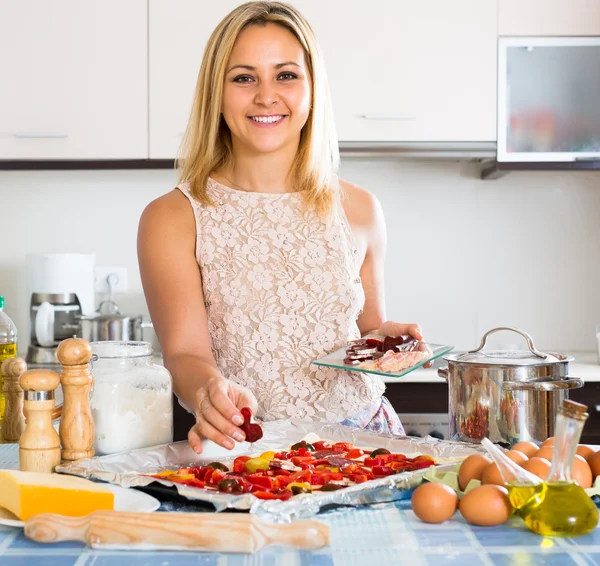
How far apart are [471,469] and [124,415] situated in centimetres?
48

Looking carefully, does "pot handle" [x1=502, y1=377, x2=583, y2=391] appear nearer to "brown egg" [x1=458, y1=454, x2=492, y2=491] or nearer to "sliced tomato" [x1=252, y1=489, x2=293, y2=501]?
"brown egg" [x1=458, y1=454, x2=492, y2=491]

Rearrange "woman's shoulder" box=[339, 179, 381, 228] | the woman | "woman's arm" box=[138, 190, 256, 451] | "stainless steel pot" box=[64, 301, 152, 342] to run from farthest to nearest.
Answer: "stainless steel pot" box=[64, 301, 152, 342], "woman's shoulder" box=[339, 179, 381, 228], the woman, "woman's arm" box=[138, 190, 256, 451]

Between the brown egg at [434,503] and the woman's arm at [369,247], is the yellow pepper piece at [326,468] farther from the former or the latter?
the woman's arm at [369,247]

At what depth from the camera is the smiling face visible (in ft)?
5.32

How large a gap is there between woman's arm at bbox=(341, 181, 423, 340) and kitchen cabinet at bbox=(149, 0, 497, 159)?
0.94 meters

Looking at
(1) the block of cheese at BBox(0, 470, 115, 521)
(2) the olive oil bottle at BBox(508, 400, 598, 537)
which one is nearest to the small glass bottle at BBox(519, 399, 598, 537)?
(2) the olive oil bottle at BBox(508, 400, 598, 537)

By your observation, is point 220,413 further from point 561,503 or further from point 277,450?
point 561,503

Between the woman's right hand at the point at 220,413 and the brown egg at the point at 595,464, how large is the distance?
42 cm

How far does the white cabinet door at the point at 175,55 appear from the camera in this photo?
2701mm

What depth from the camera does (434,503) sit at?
35.1 inches

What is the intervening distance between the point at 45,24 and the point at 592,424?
7.04 feet

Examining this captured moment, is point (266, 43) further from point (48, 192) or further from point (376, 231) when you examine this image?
point (48, 192)

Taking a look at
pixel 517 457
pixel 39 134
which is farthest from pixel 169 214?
pixel 39 134

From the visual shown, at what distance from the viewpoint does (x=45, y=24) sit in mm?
2719
